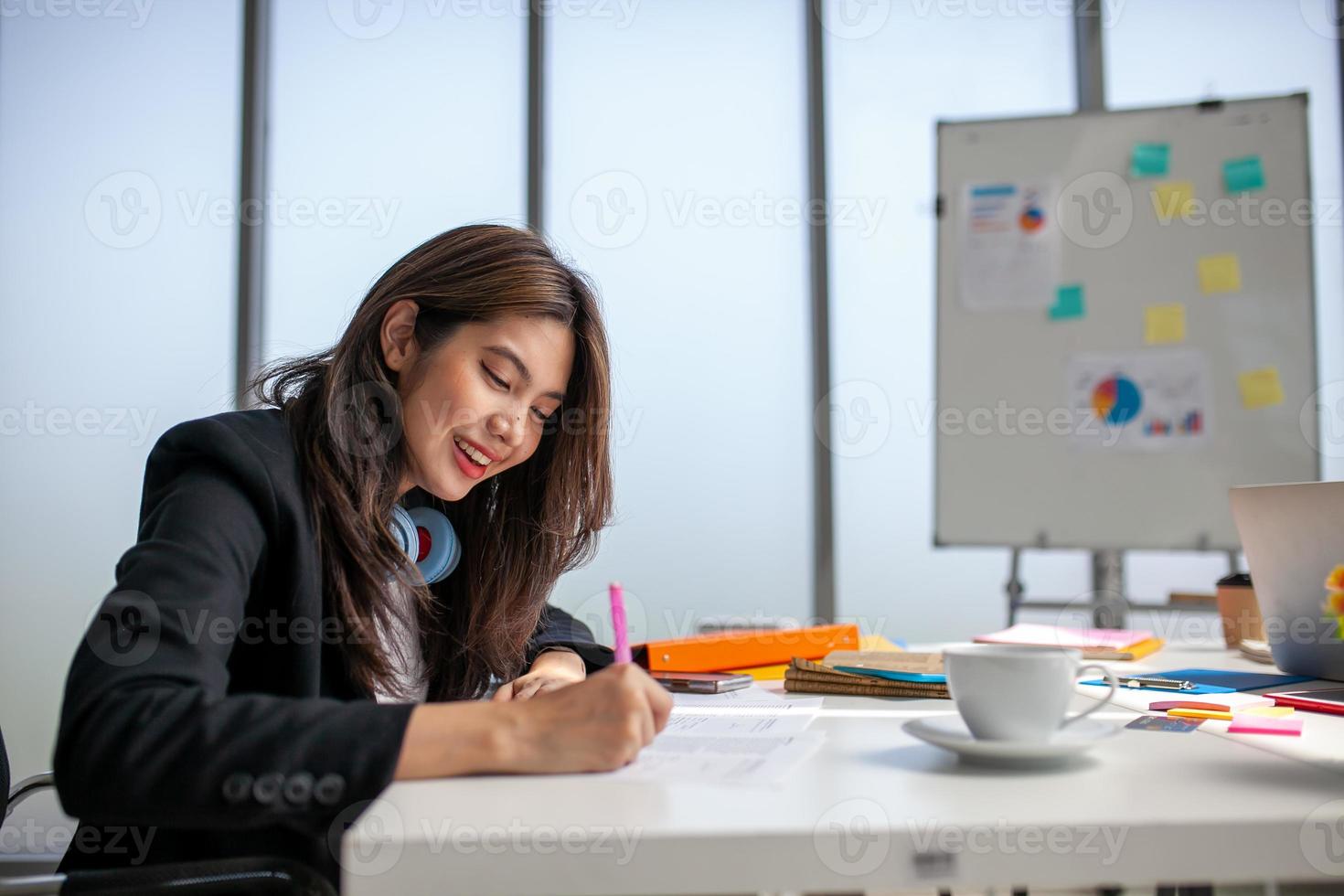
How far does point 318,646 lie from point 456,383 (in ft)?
1.22

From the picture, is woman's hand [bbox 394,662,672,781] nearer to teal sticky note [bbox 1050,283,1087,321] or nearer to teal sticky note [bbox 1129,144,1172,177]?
teal sticky note [bbox 1050,283,1087,321]

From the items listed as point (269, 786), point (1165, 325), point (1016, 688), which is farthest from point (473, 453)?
point (1165, 325)

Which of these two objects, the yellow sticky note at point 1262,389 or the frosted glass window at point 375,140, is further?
the frosted glass window at point 375,140

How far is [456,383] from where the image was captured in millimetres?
1219

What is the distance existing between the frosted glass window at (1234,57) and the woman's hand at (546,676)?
8.86 feet

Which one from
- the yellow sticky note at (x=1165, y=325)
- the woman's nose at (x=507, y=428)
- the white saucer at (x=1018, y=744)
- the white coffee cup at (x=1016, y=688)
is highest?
the yellow sticky note at (x=1165, y=325)

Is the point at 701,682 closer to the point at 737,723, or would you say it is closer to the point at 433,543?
the point at 737,723

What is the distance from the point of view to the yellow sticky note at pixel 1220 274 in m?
2.79

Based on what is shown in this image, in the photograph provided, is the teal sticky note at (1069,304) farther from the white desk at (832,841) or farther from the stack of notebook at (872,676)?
the white desk at (832,841)

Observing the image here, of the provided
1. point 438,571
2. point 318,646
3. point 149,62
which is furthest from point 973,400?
point 149,62

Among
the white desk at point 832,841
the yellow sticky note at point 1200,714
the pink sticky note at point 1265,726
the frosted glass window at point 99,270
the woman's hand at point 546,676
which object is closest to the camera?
the white desk at point 832,841

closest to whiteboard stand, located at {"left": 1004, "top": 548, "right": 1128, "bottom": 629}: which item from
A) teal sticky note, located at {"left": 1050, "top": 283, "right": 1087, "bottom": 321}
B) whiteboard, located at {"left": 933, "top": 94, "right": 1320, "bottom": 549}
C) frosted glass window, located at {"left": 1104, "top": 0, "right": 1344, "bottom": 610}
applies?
whiteboard, located at {"left": 933, "top": 94, "right": 1320, "bottom": 549}

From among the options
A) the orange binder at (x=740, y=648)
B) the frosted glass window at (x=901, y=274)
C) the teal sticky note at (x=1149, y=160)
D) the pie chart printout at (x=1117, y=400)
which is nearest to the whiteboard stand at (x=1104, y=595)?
the frosted glass window at (x=901, y=274)

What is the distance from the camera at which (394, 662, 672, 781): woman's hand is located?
713 mm
